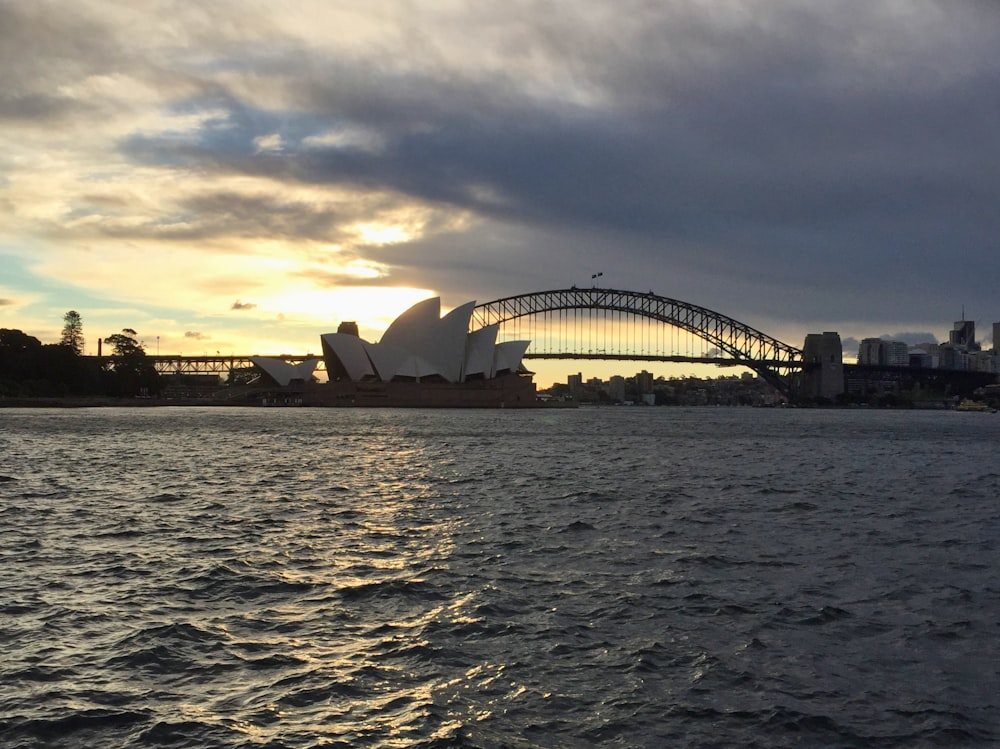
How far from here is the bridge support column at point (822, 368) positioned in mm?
165750

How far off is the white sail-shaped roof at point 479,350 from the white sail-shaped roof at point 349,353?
44.9 feet

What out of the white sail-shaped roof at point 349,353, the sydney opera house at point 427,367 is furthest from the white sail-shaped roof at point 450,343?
the white sail-shaped roof at point 349,353

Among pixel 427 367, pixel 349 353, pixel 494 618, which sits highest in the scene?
pixel 349 353

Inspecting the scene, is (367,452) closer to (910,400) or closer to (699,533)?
(699,533)

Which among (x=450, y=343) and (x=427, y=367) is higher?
(x=450, y=343)

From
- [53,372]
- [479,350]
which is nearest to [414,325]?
[479,350]

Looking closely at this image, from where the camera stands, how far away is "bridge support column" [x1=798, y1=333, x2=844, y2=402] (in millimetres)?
165750

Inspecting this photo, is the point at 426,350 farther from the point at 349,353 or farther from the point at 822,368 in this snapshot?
the point at 822,368

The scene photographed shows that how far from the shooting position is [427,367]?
120188 millimetres

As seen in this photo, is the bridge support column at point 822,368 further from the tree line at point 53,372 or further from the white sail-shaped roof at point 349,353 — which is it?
the tree line at point 53,372

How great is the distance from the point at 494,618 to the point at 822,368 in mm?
165708

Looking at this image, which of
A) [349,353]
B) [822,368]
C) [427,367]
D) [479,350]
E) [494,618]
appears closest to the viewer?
A: [494,618]

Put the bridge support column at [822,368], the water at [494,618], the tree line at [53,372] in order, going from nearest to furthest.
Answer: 1. the water at [494,618]
2. the tree line at [53,372]
3. the bridge support column at [822,368]

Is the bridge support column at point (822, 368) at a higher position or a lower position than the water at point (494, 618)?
higher
